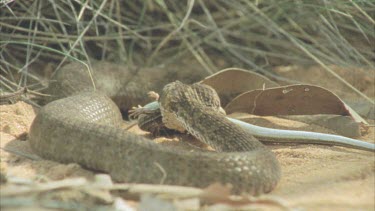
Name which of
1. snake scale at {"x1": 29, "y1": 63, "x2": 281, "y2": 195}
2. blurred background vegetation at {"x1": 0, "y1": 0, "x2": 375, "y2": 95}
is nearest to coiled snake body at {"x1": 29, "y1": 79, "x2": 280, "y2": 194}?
snake scale at {"x1": 29, "y1": 63, "x2": 281, "y2": 195}

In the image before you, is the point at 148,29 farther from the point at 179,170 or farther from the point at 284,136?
the point at 179,170

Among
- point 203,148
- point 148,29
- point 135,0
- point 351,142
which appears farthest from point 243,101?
point 135,0

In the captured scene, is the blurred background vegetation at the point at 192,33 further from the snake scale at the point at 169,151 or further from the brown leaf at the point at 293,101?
the snake scale at the point at 169,151

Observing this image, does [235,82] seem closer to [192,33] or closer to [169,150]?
[192,33]

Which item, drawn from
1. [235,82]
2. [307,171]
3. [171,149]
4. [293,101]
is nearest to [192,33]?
[235,82]

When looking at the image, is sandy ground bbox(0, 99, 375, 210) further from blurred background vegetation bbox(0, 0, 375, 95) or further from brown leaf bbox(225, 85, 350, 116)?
blurred background vegetation bbox(0, 0, 375, 95)

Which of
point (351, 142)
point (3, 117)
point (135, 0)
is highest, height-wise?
point (135, 0)

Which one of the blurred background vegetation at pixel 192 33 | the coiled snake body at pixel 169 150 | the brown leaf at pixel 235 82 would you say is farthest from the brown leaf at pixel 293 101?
the blurred background vegetation at pixel 192 33
